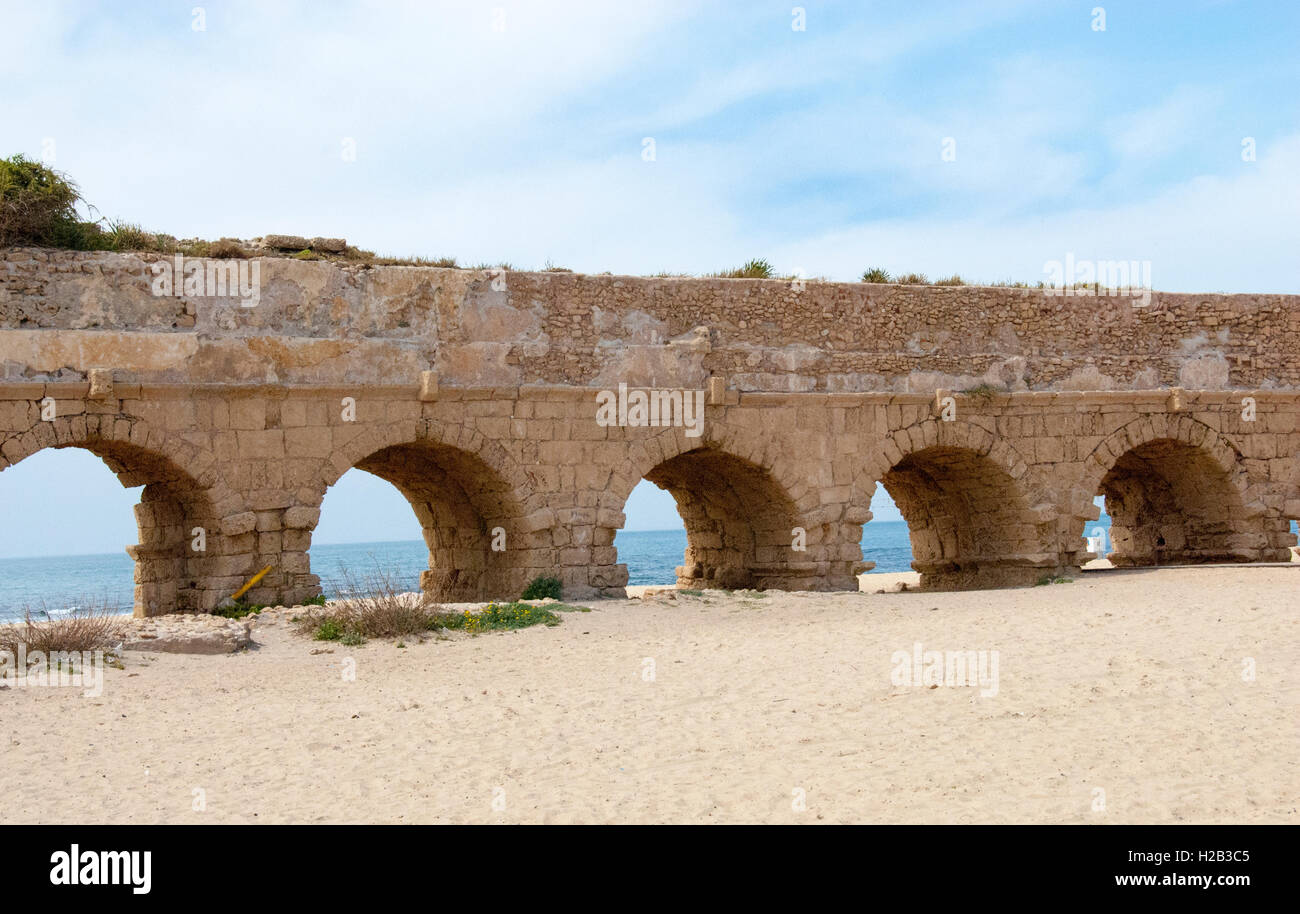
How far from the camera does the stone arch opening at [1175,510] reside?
1609 cm

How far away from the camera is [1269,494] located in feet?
52.6

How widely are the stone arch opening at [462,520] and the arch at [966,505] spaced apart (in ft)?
13.8

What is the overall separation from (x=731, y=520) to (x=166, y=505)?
22.4ft

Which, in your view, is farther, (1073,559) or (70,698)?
(1073,559)

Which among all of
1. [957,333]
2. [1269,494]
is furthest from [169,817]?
[1269,494]

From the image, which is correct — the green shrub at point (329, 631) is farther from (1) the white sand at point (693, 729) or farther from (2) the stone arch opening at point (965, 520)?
(2) the stone arch opening at point (965, 520)

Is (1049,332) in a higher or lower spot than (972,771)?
higher

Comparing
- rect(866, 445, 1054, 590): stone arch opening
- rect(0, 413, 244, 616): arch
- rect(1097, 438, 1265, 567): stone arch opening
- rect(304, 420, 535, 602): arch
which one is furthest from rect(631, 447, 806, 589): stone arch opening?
rect(0, 413, 244, 616): arch

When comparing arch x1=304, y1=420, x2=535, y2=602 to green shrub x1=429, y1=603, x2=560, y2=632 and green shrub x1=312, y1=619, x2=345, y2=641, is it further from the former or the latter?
green shrub x1=312, y1=619, x2=345, y2=641

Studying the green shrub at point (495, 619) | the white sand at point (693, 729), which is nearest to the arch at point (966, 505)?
the white sand at point (693, 729)

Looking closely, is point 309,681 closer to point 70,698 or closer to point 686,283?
point 70,698

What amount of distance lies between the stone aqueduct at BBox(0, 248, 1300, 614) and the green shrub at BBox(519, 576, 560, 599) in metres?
0.14

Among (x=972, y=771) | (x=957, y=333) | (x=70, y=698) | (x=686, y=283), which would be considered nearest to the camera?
(x=972, y=771)

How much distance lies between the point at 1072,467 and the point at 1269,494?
2.86 m
